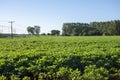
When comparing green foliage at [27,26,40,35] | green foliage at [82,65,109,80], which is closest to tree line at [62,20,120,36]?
green foliage at [27,26,40,35]

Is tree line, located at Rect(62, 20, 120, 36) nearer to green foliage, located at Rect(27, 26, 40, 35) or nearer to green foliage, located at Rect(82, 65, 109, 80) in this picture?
green foliage, located at Rect(27, 26, 40, 35)

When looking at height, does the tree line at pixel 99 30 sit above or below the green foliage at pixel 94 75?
above

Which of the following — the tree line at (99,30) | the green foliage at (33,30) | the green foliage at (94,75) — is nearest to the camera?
the green foliage at (94,75)

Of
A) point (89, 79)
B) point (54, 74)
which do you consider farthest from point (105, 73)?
point (54, 74)

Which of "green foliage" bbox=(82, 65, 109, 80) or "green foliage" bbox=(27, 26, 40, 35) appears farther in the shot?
"green foliage" bbox=(27, 26, 40, 35)

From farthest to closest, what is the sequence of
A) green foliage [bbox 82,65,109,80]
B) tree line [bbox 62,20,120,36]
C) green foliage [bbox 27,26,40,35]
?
green foliage [bbox 27,26,40,35] → tree line [bbox 62,20,120,36] → green foliage [bbox 82,65,109,80]

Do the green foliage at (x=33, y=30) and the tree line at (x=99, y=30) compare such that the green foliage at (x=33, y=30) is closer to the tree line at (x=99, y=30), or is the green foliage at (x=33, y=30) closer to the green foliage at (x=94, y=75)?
the tree line at (x=99, y=30)

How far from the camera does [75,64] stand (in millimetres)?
10234

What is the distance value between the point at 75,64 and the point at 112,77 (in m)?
1.59

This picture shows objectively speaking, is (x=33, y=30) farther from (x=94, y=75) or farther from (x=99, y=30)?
(x=94, y=75)

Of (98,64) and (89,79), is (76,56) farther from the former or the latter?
(89,79)

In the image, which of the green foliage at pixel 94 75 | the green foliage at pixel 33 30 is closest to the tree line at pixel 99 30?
the green foliage at pixel 33 30

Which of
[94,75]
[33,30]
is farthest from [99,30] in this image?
[94,75]

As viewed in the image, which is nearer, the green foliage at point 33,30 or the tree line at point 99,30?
the tree line at point 99,30
